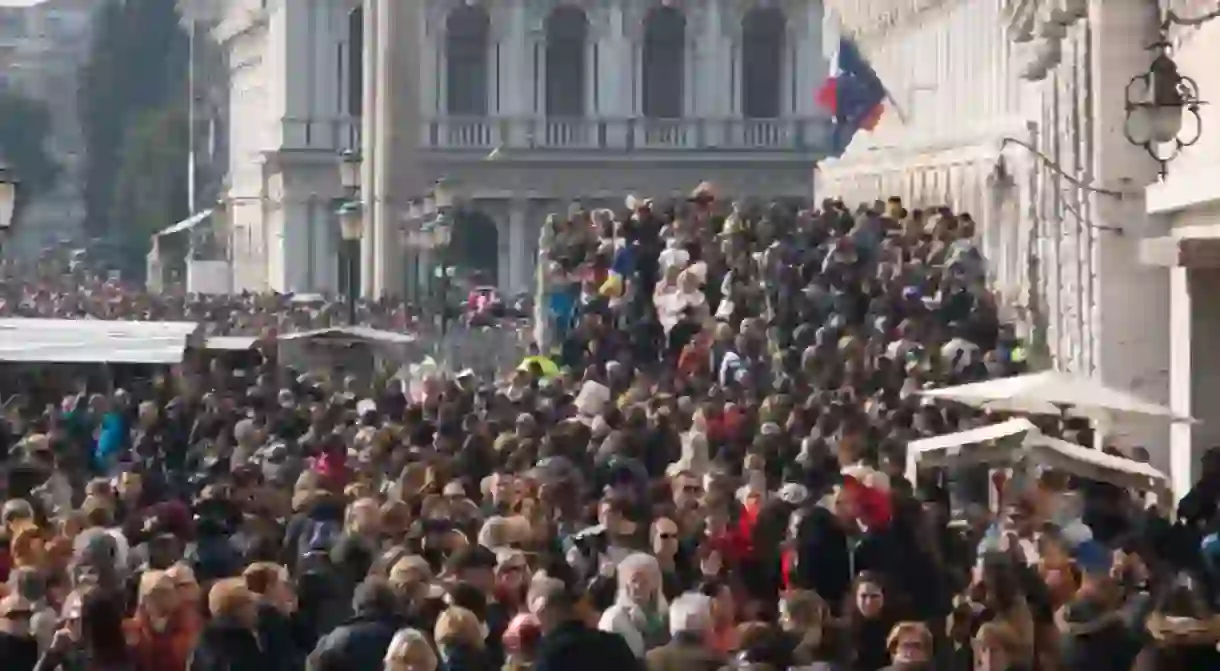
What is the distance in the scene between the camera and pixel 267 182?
84.6 metres

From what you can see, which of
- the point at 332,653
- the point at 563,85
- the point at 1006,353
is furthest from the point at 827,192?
the point at 332,653

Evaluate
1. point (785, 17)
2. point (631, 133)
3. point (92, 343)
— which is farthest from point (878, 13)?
point (92, 343)

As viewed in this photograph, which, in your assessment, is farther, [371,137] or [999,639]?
[371,137]

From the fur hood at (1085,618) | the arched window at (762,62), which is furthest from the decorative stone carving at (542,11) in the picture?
the fur hood at (1085,618)

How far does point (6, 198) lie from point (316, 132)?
58.2 metres

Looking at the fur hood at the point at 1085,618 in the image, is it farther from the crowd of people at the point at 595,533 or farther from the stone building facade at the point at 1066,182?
the stone building facade at the point at 1066,182

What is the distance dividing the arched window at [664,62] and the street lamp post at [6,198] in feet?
196

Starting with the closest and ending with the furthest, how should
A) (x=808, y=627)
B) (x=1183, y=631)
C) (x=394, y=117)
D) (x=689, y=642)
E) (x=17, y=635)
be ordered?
(x=1183, y=631) → (x=689, y=642) → (x=808, y=627) → (x=17, y=635) → (x=394, y=117)

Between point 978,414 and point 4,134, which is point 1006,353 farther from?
point 4,134

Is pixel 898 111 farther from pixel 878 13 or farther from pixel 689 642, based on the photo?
pixel 689 642

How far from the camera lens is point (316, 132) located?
267ft

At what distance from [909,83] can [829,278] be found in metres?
21.6

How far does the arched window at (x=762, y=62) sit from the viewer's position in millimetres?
83688

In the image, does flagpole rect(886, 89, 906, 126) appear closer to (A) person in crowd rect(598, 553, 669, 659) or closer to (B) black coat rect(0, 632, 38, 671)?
(A) person in crowd rect(598, 553, 669, 659)
